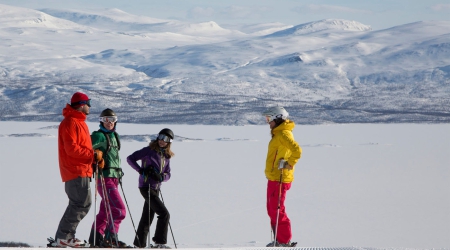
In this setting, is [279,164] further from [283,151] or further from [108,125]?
[108,125]

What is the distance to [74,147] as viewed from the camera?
163 inches

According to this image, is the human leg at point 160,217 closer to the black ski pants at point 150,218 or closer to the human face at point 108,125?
the black ski pants at point 150,218

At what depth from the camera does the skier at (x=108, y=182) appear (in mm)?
4488

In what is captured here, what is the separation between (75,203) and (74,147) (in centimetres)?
36

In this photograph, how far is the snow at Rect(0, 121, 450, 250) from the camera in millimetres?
6770

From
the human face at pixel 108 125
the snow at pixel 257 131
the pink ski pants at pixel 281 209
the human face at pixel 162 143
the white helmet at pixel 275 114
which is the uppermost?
the snow at pixel 257 131

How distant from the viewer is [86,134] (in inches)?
167

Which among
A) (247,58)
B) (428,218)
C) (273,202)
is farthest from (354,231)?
(247,58)

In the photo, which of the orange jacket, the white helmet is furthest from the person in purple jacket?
the white helmet

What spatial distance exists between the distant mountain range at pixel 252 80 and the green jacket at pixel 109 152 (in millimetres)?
18930

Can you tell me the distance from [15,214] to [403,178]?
5730 mm

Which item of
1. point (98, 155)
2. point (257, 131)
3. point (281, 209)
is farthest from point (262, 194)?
point (257, 131)

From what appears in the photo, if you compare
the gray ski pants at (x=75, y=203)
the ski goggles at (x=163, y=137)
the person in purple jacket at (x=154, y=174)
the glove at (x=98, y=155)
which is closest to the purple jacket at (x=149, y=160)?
the person in purple jacket at (x=154, y=174)

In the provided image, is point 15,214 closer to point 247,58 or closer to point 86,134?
point 86,134
